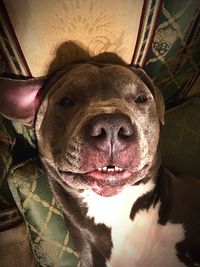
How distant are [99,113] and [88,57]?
35 cm

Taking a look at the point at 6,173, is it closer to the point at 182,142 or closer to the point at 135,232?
the point at 135,232

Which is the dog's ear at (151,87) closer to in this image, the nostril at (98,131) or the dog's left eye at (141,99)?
the dog's left eye at (141,99)

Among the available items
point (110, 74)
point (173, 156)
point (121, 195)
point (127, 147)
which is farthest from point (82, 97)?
point (173, 156)

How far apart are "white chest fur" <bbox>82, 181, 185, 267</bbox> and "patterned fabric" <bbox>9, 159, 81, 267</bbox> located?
151 mm

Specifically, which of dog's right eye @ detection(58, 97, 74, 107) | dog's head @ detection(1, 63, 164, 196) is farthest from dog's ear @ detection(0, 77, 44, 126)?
dog's right eye @ detection(58, 97, 74, 107)

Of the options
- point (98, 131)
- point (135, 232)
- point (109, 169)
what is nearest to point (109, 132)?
point (98, 131)

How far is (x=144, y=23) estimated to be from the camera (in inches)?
51.7

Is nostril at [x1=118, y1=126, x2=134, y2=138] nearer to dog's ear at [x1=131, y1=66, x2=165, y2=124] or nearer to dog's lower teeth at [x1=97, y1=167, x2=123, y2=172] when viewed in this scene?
dog's lower teeth at [x1=97, y1=167, x2=123, y2=172]

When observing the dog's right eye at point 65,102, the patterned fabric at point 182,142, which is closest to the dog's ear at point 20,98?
the dog's right eye at point 65,102

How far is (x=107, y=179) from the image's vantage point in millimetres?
1151

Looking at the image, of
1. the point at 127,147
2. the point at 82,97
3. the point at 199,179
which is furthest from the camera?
the point at 199,179

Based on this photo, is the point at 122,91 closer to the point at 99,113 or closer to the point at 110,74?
the point at 110,74

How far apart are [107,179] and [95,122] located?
182 mm

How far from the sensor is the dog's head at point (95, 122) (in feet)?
3.57
